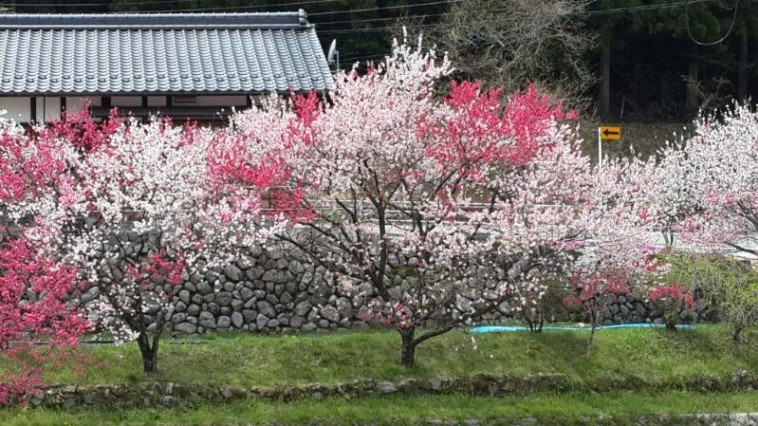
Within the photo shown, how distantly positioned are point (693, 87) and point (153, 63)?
22.5m

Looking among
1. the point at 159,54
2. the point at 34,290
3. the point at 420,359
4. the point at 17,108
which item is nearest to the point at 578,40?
the point at 159,54

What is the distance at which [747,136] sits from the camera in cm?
1931

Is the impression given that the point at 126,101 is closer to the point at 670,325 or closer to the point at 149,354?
the point at 149,354

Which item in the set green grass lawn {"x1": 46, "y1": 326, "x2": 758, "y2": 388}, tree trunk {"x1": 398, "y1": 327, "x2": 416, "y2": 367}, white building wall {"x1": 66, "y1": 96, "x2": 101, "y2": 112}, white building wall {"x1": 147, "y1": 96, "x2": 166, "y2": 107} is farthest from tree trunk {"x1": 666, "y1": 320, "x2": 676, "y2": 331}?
white building wall {"x1": 66, "y1": 96, "x2": 101, "y2": 112}

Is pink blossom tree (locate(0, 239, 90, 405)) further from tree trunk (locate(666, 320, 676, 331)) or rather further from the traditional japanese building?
tree trunk (locate(666, 320, 676, 331))

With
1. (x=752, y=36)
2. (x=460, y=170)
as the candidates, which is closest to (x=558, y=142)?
(x=460, y=170)

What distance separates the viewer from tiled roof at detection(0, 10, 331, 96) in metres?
20.5

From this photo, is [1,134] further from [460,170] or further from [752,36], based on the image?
[752,36]

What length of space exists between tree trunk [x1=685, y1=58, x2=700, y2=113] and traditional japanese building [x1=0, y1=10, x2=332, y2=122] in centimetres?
1877

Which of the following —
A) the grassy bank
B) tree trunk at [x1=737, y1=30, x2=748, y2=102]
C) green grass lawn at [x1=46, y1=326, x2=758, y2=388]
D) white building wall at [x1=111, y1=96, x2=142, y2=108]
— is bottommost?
the grassy bank

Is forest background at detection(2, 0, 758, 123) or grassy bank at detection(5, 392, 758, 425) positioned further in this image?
forest background at detection(2, 0, 758, 123)

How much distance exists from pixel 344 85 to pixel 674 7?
78.1 ft

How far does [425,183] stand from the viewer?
1541 centimetres

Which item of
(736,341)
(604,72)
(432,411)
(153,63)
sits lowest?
(432,411)
